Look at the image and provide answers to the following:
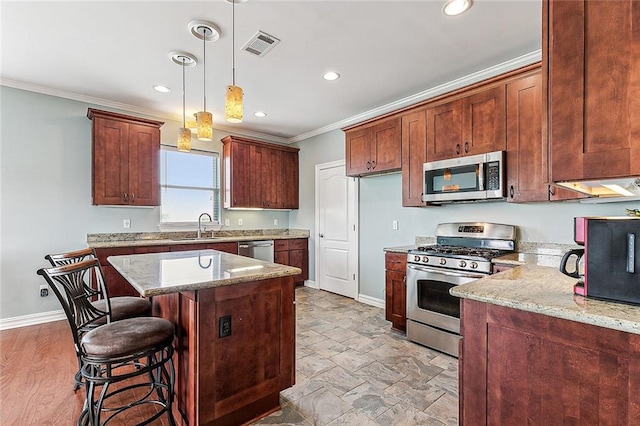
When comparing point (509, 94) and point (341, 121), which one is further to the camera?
point (341, 121)

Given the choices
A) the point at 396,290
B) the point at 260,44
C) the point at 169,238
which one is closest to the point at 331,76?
the point at 260,44

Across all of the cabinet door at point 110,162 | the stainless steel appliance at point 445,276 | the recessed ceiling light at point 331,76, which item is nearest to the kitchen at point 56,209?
the stainless steel appliance at point 445,276

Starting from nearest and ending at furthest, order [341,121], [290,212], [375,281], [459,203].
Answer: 1. [459,203]
2. [375,281]
3. [341,121]
4. [290,212]

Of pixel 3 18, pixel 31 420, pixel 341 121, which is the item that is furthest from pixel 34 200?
pixel 341 121

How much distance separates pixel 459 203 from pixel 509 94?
119cm

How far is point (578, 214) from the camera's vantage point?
8.87 feet

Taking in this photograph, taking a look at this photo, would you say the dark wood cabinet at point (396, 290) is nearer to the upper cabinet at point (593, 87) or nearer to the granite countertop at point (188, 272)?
the granite countertop at point (188, 272)

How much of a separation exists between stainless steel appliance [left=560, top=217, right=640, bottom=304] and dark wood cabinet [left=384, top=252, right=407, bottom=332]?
212cm

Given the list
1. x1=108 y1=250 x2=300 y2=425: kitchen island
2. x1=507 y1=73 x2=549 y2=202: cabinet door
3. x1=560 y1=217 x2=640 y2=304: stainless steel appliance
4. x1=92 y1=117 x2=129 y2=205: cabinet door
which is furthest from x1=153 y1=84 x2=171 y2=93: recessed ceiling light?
x1=560 y1=217 x2=640 y2=304: stainless steel appliance

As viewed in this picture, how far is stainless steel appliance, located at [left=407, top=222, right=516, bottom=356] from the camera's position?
273 cm

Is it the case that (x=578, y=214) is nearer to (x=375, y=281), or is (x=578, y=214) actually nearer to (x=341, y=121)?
(x=375, y=281)

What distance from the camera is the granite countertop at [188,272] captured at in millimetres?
1564

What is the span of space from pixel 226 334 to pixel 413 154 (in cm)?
269

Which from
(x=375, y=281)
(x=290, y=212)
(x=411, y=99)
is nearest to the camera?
(x=411, y=99)
